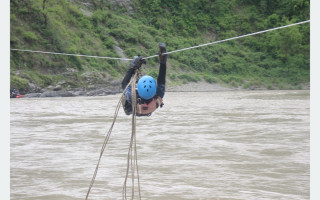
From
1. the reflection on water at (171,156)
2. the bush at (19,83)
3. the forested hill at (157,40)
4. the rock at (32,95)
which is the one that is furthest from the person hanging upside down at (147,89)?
the forested hill at (157,40)

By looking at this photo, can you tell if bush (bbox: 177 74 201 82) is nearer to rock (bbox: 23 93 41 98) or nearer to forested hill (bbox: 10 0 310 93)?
forested hill (bbox: 10 0 310 93)

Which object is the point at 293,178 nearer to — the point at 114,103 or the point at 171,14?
the point at 114,103

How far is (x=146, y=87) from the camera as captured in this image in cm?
465

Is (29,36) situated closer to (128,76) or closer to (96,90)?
(96,90)

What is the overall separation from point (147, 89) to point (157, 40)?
100 feet

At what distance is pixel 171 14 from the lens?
39938 mm

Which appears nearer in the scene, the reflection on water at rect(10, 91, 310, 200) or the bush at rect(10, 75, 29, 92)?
the reflection on water at rect(10, 91, 310, 200)

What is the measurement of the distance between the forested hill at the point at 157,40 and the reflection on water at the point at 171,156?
11.7 metres

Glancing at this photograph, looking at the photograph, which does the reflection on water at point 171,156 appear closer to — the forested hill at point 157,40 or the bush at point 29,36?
the forested hill at point 157,40

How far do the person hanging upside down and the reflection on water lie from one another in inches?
53.7

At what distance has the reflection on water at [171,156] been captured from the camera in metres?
5.83

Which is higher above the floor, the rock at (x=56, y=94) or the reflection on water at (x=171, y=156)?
the rock at (x=56, y=94)

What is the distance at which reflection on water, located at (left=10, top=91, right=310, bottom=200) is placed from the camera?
5.83m

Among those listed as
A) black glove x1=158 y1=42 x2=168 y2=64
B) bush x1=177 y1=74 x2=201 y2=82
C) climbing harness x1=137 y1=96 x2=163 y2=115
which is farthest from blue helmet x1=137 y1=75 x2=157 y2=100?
bush x1=177 y1=74 x2=201 y2=82
